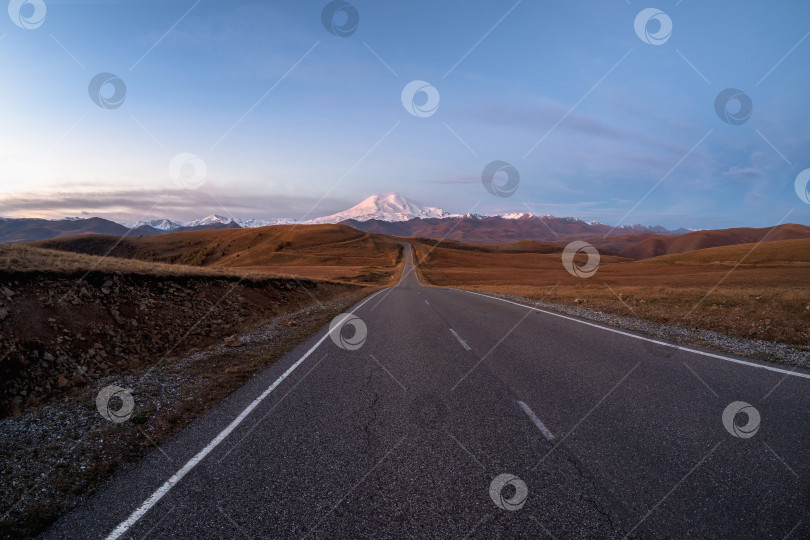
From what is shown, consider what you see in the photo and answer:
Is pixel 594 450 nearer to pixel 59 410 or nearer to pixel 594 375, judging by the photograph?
pixel 594 375

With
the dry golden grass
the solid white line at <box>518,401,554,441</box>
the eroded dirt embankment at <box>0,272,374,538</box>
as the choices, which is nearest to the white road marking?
the solid white line at <box>518,401,554,441</box>

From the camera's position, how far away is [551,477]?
3.71 meters

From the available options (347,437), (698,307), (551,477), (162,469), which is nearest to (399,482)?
(347,437)

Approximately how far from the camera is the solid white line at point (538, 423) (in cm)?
459

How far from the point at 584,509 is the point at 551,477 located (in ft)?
1.54

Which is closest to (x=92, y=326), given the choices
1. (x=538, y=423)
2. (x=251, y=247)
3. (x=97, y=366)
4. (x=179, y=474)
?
(x=97, y=366)

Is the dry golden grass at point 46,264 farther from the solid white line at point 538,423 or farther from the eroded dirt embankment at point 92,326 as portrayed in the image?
the solid white line at point 538,423

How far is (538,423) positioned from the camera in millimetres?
4949

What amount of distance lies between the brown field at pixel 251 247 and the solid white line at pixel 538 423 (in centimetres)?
8676

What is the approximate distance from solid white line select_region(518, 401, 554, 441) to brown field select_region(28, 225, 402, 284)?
86.8 meters

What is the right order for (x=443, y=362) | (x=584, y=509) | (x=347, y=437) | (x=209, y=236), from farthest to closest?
(x=209, y=236) → (x=443, y=362) → (x=347, y=437) → (x=584, y=509)

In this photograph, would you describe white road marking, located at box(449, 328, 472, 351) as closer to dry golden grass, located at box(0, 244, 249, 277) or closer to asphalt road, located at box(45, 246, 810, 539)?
asphalt road, located at box(45, 246, 810, 539)

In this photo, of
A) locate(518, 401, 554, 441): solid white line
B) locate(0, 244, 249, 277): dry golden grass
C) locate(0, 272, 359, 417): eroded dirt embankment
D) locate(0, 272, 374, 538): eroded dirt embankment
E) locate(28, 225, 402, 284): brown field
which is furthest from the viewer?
locate(28, 225, 402, 284): brown field

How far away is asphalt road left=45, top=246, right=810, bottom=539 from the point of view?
3.15 m
